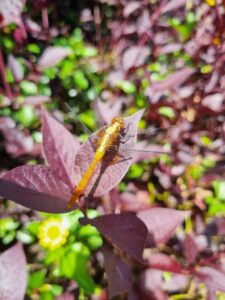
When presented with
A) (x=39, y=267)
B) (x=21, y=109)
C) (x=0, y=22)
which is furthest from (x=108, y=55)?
(x=39, y=267)

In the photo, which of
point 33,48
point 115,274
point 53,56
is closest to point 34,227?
point 115,274

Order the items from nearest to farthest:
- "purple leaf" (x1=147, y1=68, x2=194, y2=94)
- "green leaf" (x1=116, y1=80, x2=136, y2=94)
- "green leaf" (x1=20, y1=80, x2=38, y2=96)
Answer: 1. "purple leaf" (x1=147, y1=68, x2=194, y2=94)
2. "green leaf" (x1=20, y1=80, x2=38, y2=96)
3. "green leaf" (x1=116, y1=80, x2=136, y2=94)

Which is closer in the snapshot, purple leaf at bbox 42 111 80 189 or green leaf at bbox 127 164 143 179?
purple leaf at bbox 42 111 80 189

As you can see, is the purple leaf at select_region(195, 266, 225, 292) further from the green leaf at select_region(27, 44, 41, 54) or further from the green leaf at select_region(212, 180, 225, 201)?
the green leaf at select_region(27, 44, 41, 54)

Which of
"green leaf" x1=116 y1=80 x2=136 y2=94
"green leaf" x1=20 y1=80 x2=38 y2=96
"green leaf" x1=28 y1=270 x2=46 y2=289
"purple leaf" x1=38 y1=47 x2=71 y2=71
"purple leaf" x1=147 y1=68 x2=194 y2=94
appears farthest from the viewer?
"green leaf" x1=116 y1=80 x2=136 y2=94

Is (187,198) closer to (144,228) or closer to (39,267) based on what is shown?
(39,267)

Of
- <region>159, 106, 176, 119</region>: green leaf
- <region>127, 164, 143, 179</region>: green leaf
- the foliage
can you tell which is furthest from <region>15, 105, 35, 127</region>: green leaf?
<region>159, 106, 176, 119</region>: green leaf
